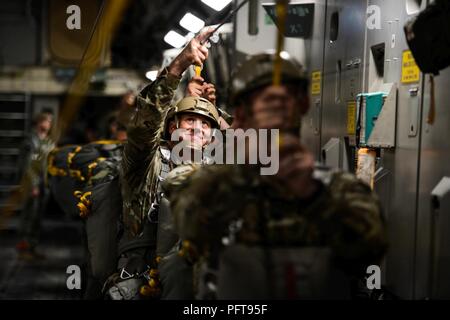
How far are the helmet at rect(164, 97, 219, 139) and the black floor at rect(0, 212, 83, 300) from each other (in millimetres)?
1720

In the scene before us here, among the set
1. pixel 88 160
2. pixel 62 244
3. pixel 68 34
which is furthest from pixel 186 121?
pixel 62 244

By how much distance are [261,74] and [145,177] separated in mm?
1594

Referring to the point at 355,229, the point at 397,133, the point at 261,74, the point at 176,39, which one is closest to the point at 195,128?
the point at 397,133

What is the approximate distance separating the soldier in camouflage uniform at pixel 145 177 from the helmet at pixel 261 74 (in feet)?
3.52

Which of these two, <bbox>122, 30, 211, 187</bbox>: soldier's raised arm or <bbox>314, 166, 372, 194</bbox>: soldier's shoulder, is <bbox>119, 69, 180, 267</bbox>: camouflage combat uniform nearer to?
<bbox>122, 30, 211, 187</bbox>: soldier's raised arm

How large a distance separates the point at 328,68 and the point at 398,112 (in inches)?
57.4

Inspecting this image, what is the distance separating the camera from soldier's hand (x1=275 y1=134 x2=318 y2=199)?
2.61 m

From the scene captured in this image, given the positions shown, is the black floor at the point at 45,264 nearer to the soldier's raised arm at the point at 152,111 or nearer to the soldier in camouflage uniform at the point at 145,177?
the soldier in camouflage uniform at the point at 145,177

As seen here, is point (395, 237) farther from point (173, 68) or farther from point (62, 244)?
point (62, 244)

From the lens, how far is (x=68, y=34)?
471cm

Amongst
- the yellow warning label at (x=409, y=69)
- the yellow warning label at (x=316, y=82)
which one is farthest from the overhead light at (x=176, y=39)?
the yellow warning label at (x=409, y=69)

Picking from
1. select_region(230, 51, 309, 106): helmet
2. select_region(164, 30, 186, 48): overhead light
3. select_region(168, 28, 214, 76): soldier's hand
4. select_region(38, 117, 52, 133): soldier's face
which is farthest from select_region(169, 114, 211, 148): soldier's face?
select_region(38, 117, 52, 133): soldier's face

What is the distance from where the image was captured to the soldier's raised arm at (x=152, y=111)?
329cm

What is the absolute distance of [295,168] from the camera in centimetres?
262
